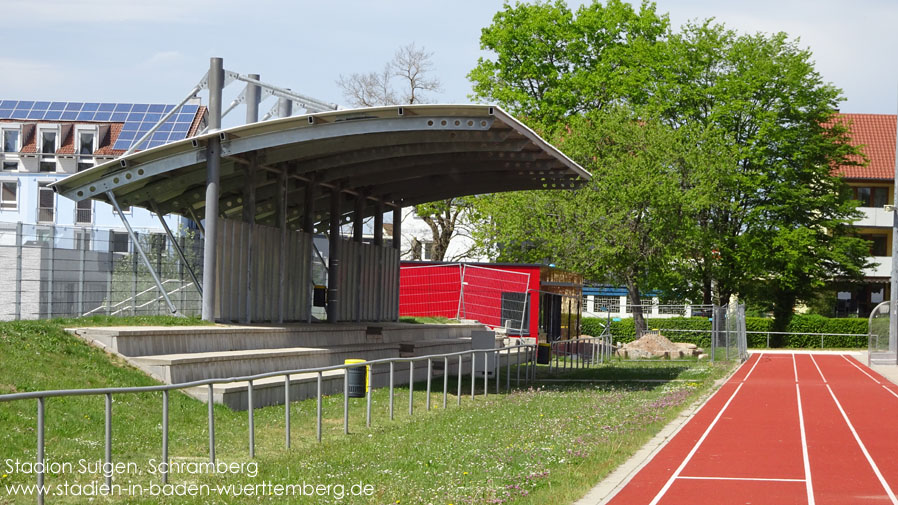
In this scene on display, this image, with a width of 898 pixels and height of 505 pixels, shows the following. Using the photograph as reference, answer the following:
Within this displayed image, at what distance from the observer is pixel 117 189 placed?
21.9m

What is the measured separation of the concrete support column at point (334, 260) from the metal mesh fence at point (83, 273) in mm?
5629

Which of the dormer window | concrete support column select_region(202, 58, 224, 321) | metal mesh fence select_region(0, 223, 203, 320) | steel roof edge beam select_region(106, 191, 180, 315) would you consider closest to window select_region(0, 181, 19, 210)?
the dormer window

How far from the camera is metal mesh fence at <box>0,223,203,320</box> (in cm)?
2056

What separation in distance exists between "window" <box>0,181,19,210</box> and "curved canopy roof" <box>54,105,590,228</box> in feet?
102

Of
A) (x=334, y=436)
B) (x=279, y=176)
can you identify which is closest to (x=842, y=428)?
(x=334, y=436)

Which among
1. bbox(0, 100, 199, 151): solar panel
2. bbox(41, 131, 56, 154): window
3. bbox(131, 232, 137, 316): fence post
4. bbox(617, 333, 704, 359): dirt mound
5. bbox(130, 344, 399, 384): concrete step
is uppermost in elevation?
bbox(0, 100, 199, 151): solar panel

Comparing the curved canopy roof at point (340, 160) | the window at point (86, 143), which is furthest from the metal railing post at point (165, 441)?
the window at point (86, 143)

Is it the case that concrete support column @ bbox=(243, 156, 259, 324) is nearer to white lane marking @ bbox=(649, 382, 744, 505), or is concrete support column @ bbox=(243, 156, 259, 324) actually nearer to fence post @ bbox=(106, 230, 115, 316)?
fence post @ bbox=(106, 230, 115, 316)

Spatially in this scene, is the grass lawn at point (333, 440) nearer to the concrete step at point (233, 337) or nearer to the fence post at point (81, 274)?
the concrete step at point (233, 337)

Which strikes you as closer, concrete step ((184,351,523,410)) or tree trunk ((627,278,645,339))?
concrete step ((184,351,523,410))

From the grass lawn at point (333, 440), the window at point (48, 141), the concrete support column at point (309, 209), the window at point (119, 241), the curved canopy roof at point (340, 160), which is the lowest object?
the grass lawn at point (333, 440)

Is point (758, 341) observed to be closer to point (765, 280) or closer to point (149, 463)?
point (765, 280)

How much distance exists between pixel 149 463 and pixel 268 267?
46.4 ft

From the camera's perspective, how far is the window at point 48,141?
2315 inches
